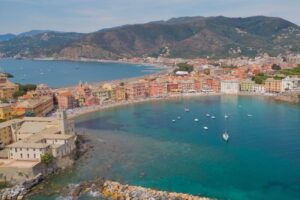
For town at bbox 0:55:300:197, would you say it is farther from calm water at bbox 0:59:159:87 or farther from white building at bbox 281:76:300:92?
calm water at bbox 0:59:159:87

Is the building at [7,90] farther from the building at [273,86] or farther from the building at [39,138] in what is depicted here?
the building at [273,86]

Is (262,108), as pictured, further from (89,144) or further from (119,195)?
(119,195)

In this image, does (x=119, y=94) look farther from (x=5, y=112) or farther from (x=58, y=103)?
(x=5, y=112)

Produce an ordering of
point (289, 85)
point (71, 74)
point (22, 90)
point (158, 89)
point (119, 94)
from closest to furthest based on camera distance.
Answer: point (22, 90)
point (119, 94)
point (289, 85)
point (158, 89)
point (71, 74)

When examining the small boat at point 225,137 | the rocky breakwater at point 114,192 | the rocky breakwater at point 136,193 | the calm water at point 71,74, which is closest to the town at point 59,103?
the rocky breakwater at point 114,192

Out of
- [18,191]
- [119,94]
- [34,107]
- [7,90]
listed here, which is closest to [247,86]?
[119,94]

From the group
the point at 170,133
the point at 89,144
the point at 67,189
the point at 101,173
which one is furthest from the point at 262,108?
the point at 67,189
